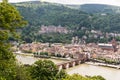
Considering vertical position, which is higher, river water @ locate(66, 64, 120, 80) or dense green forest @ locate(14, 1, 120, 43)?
dense green forest @ locate(14, 1, 120, 43)

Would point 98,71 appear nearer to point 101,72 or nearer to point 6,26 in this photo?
point 101,72

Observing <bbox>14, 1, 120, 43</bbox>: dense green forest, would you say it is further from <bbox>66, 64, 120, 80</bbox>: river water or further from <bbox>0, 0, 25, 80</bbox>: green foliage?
<bbox>0, 0, 25, 80</bbox>: green foliage

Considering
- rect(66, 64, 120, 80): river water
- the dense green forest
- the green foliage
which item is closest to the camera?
the green foliage

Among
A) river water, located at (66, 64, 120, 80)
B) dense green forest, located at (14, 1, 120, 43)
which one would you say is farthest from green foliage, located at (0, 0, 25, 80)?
dense green forest, located at (14, 1, 120, 43)

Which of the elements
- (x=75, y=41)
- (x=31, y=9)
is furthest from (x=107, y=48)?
(x=31, y=9)

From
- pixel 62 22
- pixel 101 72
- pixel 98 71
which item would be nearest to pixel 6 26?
pixel 101 72

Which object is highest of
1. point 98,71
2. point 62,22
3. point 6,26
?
point 6,26

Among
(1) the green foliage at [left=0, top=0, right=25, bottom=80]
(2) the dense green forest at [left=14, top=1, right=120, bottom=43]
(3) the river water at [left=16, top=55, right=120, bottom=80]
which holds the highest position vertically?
(1) the green foliage at [left=0, top=0, right=25, bottom=80]

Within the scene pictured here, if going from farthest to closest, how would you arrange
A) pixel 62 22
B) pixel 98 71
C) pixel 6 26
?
pixel 62 22
pixel 98 71
pixel 6 26

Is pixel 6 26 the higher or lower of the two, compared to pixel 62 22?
higher

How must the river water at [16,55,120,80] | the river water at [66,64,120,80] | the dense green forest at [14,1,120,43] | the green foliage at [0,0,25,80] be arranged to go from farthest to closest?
the dense green forest at [14,1,120,43] < the river water at [16,55,120,80] < the river water at [66,64,120,80] < the green foliage at [0,0,25,80]

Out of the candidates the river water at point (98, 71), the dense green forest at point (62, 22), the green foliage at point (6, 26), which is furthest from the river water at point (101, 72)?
the dense green forest at point (62, 22)

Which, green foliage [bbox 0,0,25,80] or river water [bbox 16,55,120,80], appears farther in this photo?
river water [bbox 16,55,120,80]
